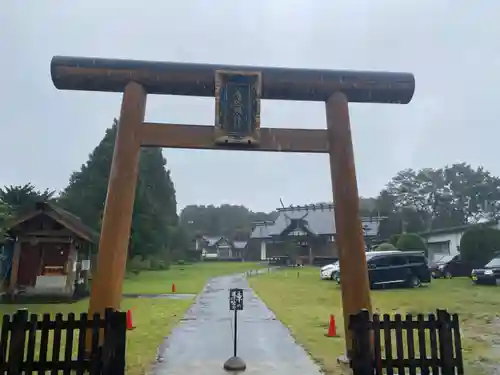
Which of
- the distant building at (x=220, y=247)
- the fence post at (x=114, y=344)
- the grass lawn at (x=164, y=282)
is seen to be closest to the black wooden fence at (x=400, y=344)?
the fence post at (x=114, y=344)

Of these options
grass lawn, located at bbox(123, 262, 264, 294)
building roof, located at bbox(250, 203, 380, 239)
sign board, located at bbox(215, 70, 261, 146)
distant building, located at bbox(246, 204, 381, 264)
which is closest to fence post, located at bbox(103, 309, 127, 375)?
sign board, located at bbox(215, 70, 261, 146)

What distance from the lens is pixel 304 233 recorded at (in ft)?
185

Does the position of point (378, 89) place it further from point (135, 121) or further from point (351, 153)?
point (135, 121)

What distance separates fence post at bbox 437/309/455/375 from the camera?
5.75 m

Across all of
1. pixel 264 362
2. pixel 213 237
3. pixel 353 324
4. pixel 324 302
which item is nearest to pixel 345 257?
pixel 353 324

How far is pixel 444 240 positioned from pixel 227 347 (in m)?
37.0

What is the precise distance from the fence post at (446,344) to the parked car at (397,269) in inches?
649

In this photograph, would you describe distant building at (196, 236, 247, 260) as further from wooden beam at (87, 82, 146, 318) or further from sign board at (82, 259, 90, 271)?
wooden beam at (87, 82, 146, 318)

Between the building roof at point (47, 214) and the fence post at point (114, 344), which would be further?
the building roof at point (47, 214)

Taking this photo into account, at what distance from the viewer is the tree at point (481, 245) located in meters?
28.1

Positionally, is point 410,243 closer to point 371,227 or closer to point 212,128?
point 371,227

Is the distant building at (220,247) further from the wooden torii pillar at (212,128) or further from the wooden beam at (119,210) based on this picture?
the wooden beam at (119,210)

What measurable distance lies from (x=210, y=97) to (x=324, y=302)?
1149 cm

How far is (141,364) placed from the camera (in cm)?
763
